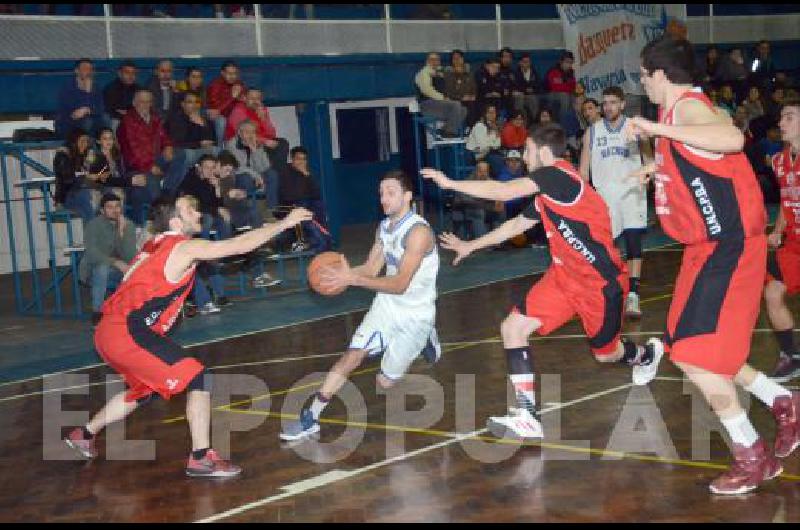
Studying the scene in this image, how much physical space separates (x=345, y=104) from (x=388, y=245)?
1862cm

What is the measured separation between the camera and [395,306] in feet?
28.5

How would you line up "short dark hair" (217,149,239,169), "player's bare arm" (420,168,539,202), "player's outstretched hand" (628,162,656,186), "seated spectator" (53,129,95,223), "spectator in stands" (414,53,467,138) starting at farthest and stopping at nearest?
"spectator in stands" (414,53,467,138) → "short dark hair" (217,149,239,169) → "seated spectator" (53,129,95,223) → "player's bare arm" (420,168,539,202) → "player's outstretched hand" (628,162,656,186)

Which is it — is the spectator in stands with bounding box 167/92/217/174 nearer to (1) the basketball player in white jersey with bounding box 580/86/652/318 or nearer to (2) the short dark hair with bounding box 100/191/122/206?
(2) the short dark hair with bounding box 100/191/122/206

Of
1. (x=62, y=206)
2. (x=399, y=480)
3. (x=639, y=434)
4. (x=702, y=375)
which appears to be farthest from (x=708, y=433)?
(x=62, y=206)

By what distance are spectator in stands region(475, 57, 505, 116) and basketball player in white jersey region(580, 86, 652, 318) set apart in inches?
338

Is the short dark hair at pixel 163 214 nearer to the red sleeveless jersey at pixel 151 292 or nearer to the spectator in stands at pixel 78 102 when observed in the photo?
the red sleeveless jersey at pixel 151 292

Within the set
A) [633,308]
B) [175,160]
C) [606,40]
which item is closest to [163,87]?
[175,160]

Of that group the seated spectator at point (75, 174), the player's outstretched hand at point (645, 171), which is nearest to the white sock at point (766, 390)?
the player's outstretched hand at point (645, 171)

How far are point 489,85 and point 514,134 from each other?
1191 millimetres

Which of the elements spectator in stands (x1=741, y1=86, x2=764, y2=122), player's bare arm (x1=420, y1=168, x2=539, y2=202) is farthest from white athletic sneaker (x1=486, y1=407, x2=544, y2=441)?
spectator in stands (x1=741, y1=86, x2=764, y2=122)

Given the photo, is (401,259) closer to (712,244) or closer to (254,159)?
(712,244)

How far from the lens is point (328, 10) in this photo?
25.1 m

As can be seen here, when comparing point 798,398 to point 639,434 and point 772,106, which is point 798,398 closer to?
point 639,434

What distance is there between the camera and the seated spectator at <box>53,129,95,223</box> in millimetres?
15406
